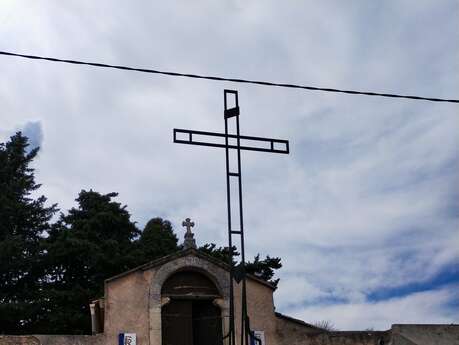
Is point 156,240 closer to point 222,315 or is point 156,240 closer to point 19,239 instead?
point 19,239

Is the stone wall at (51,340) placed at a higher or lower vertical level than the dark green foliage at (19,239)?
lower

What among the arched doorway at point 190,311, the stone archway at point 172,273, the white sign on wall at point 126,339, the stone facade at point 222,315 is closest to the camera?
the white sign on wall at point 126,339

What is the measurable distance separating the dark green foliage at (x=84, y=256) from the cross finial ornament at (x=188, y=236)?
14.9 meters

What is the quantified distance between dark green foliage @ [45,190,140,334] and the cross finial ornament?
49.0ft

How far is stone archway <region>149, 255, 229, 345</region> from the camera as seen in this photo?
17047 mm

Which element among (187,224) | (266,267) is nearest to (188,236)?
(187,224)

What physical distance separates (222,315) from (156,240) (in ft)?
63.2

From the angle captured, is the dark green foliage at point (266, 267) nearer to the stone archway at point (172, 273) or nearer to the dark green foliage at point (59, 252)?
the dark green foliage at point (59, 252)

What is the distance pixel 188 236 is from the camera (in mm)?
18203

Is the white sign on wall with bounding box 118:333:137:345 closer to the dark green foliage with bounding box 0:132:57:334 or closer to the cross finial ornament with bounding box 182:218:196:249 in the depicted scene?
the cross finial ornament with bounding box 182:218:196:249

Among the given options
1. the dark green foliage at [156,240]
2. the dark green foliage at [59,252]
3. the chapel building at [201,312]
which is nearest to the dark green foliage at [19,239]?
the dark green foliage at [59,252]

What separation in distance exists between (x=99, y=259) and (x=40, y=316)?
3.90 m

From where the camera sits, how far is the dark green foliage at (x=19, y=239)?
105 feet

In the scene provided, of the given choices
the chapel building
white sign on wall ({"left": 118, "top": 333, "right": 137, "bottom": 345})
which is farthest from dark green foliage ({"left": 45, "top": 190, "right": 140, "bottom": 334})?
white sign on wall ({"left": 118, "top": 333, "right": 137, "bottom": 345})
